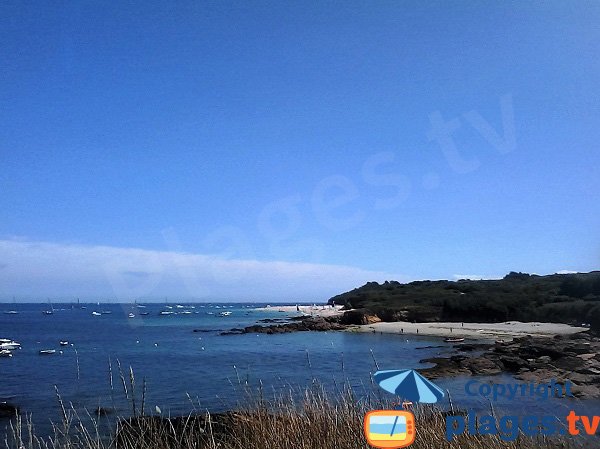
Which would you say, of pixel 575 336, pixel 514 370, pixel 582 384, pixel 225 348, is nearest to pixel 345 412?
pixel 582 384

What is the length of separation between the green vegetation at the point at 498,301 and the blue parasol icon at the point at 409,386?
32647 mm

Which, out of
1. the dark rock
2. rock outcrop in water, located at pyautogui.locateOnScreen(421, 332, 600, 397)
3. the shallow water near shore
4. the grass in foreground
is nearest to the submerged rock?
the shallow water near shore

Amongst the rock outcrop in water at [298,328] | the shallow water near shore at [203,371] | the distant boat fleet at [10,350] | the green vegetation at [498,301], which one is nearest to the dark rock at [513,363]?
the shallow water near shore at [203,371]

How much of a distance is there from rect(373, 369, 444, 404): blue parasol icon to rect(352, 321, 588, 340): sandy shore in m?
35.2

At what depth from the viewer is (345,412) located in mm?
5723

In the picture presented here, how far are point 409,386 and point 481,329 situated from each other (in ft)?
147

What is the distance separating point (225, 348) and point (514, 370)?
23.7m

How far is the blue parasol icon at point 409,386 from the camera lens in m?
3.88

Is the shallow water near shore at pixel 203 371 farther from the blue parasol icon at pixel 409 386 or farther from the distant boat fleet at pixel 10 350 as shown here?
the blue parasol icon at pixel 409 386

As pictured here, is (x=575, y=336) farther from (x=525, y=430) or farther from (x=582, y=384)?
(x=525, y=430)

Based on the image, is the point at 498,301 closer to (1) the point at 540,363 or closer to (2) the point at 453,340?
(2) the point at 453,340

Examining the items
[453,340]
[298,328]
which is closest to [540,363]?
[453,340]

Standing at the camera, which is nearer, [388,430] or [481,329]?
[388,430]

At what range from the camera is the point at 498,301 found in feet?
176
